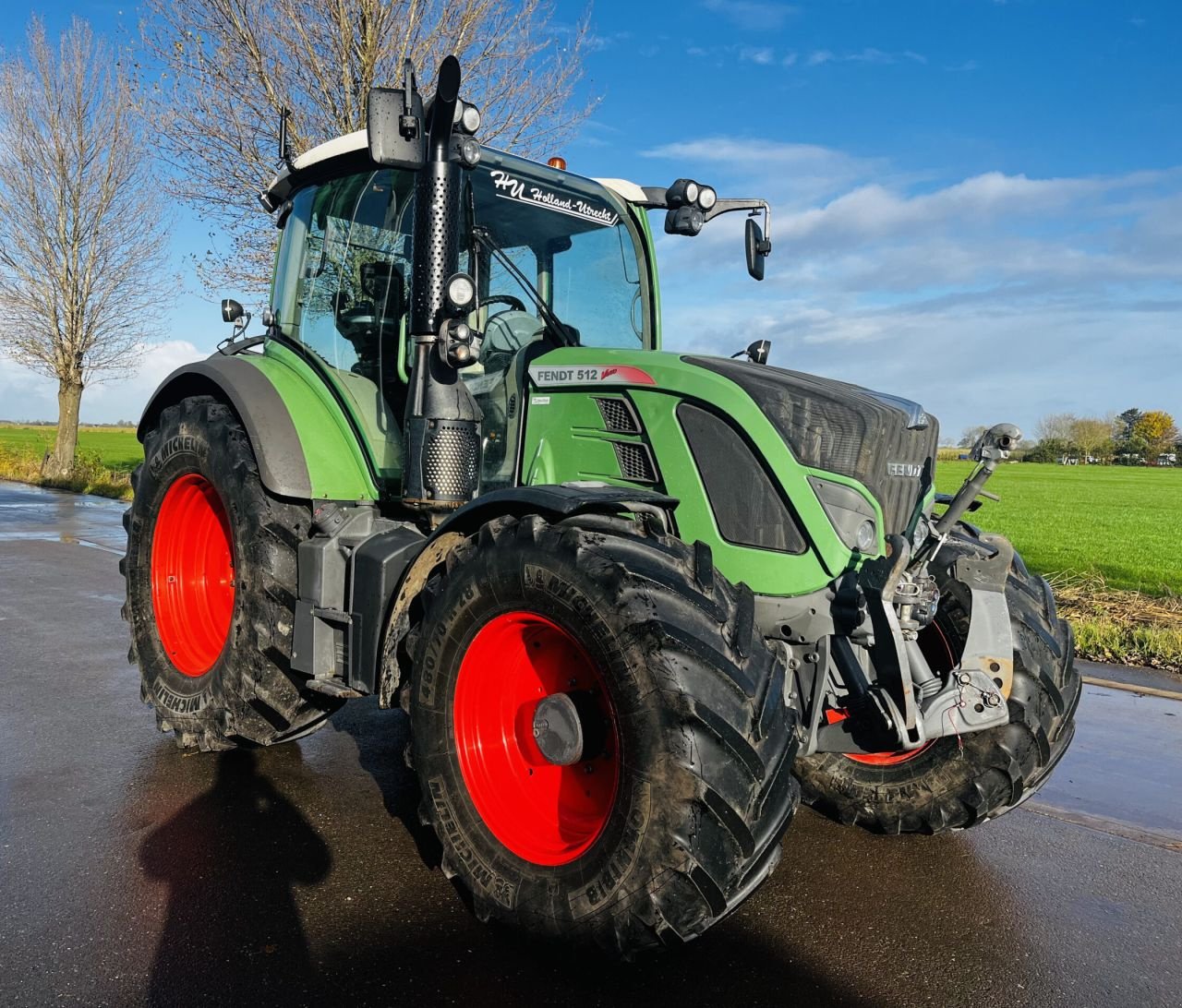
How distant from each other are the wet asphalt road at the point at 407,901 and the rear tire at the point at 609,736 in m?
0.25

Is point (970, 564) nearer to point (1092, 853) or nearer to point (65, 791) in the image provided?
point (1092, 853)

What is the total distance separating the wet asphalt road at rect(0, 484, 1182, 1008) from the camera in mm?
2664

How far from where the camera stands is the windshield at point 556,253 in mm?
3869

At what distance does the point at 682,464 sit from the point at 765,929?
1477 mm

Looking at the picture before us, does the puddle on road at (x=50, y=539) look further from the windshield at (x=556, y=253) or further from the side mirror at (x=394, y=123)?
the side mirror at (x=394, y=123)

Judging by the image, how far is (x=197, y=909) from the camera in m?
3.03

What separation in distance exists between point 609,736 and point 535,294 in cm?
188

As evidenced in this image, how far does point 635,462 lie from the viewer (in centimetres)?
337

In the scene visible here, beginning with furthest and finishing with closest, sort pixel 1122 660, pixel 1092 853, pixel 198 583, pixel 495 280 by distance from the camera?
pixel 1122 660, pixel 198 583, pixel 495 280, pixel 1092 853

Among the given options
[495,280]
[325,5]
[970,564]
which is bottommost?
[970,564]

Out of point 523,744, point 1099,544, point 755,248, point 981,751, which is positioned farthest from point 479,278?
point 1099,544

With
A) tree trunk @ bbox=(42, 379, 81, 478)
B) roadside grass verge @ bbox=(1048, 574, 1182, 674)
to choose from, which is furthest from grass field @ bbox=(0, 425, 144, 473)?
roadside grass verge @ bbox=(1048, 574, 1182, 674)

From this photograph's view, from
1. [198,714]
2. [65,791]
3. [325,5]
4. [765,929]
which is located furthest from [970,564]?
[325,5]

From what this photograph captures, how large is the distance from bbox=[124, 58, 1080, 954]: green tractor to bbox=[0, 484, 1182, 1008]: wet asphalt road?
21cm
